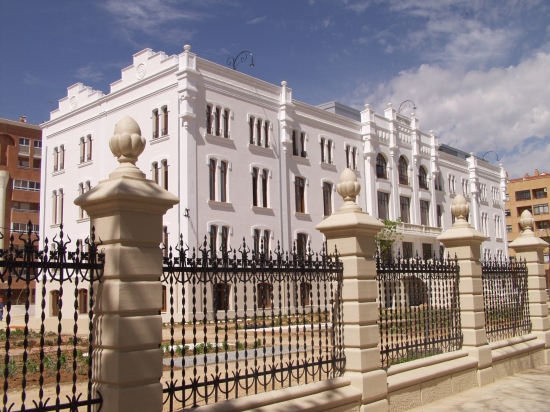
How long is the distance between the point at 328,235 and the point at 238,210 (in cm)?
2248

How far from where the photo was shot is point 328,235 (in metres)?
8.19

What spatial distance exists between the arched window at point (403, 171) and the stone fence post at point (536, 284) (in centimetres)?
2960

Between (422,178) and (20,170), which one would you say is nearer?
(422,178)

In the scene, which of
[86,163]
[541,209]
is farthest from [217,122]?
[541,209]

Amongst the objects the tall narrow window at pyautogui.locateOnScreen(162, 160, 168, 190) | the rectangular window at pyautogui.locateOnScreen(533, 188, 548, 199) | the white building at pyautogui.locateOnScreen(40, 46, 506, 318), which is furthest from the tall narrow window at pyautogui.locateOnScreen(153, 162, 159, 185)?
the rectangular window at pyautogui.locateOnScreen(533, 188, 548, 199)

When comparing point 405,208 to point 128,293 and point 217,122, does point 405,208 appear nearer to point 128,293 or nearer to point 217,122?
point 217,122

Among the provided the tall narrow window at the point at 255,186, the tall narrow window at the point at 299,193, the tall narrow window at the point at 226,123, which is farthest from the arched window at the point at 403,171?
the tall narrow window at the point at 226,123

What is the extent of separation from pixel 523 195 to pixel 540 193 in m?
2.31

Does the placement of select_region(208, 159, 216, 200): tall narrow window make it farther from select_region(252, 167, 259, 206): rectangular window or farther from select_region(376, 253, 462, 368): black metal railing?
select_region(376, 253, 462, 368): black metal railing

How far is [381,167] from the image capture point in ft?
135

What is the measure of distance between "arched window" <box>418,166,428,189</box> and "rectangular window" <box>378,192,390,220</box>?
5.82m

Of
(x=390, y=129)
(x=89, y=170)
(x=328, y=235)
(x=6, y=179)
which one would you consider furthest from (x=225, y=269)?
(x=6, y=179)

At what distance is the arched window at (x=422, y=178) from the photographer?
4600 cm

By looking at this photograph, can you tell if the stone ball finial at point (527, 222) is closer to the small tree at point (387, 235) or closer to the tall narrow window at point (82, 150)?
the small tree at point (387, 235)
